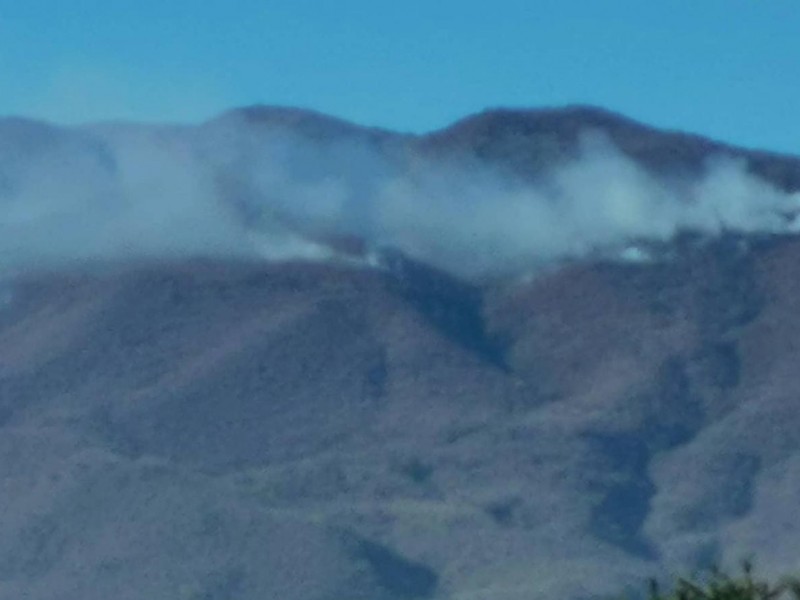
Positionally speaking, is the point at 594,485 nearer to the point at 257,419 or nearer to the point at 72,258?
the point at 257,419

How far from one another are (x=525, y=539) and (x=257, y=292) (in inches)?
1604

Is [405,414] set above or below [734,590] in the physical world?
above

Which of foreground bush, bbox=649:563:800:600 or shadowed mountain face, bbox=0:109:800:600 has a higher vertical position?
shadowed mountain face, bbox=0:109:800:600

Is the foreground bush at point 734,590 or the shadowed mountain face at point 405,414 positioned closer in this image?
the foreground bush at point 734,590

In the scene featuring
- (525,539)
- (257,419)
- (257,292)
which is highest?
(257,292)

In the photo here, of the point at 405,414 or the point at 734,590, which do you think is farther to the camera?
the point at 405,414

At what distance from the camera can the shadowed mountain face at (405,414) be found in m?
121

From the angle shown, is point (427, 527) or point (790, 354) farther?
point (790, 354)

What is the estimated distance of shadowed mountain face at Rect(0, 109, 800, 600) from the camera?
121 m

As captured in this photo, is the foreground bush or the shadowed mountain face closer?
the foreground bush

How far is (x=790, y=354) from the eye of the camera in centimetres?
14825

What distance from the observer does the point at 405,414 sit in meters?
143

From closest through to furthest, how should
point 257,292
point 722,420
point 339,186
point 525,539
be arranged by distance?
point 525,539 → point 722,420 → point 257,292 → point 339,186

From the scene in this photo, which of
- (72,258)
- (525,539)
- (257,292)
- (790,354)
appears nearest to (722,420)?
(790,354)
